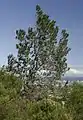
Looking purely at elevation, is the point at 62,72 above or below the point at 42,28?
below

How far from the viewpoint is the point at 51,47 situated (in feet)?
156

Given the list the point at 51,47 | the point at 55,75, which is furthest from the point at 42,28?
the point at 55,75

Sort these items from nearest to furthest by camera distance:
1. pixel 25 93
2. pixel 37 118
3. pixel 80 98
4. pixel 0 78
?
pixel 37 118 < pixel 80 98 < pixel 0 78 < pixel 25 93

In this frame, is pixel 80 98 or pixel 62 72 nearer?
pixel 80 98

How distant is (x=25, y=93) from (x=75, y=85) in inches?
366

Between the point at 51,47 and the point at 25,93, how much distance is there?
A: 7.03 meters

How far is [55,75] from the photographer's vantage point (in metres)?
48.6

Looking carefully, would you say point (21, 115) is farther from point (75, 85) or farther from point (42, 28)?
point (42, 28)

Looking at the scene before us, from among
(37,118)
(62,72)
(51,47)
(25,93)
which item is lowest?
(37,118)

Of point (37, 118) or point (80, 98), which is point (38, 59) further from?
point (37, 118)

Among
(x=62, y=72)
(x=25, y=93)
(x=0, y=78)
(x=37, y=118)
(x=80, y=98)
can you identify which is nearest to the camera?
(x=37, y=118)

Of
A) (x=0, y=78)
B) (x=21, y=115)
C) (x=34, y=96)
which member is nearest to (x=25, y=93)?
(x=34, y=96)

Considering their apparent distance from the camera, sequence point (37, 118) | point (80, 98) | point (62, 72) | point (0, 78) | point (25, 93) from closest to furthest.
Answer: point (37, 118) < point (80, 98) < point (0, 78) < point (25, 93) < point (62, 72)

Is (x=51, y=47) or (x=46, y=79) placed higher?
(x=51, y=47)
